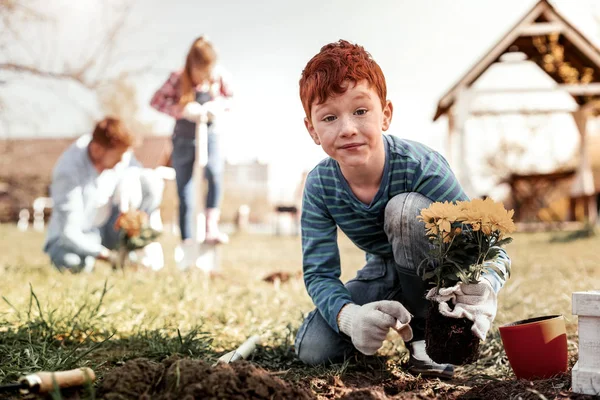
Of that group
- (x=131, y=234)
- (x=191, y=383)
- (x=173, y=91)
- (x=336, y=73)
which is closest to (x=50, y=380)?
(x=191, y=383)

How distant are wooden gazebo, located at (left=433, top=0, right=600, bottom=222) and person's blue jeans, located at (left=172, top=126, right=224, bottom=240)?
5348 millimetres

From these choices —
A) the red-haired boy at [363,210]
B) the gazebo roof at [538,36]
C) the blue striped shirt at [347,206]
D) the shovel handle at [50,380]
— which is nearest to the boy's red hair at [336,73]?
the red-haired boy at [363,210]

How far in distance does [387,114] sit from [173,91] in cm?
376

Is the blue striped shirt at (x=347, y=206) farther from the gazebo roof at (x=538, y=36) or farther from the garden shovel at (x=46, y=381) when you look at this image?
the gazebo roof at (x=538, y=36)

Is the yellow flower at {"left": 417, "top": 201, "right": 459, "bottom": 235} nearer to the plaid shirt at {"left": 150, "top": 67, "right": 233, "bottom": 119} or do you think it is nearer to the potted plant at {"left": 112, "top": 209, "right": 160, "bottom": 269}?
the potted plant at {"left": 112, "top": 209, "right": 160, "bottom": 269}

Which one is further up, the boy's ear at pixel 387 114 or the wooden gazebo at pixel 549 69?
the wooden gazebo at pixel 549 69

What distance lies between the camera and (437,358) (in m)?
1.80

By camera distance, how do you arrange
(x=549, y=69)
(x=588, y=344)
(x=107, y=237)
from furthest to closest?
1. (x=549, y=69)
2. (x=107, y=237)
3. (x=588, y=344)

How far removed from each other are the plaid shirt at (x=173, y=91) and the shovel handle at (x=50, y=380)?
4.18m

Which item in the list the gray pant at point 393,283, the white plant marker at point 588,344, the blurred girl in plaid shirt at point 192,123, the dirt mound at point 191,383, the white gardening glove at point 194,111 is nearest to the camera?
the dirt mound at point 191,383

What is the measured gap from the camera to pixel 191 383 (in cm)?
143

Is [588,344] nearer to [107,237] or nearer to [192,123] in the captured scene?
[192,123]

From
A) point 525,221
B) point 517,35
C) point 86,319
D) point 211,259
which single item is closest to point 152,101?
point 211,259

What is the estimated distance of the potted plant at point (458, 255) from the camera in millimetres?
1723
